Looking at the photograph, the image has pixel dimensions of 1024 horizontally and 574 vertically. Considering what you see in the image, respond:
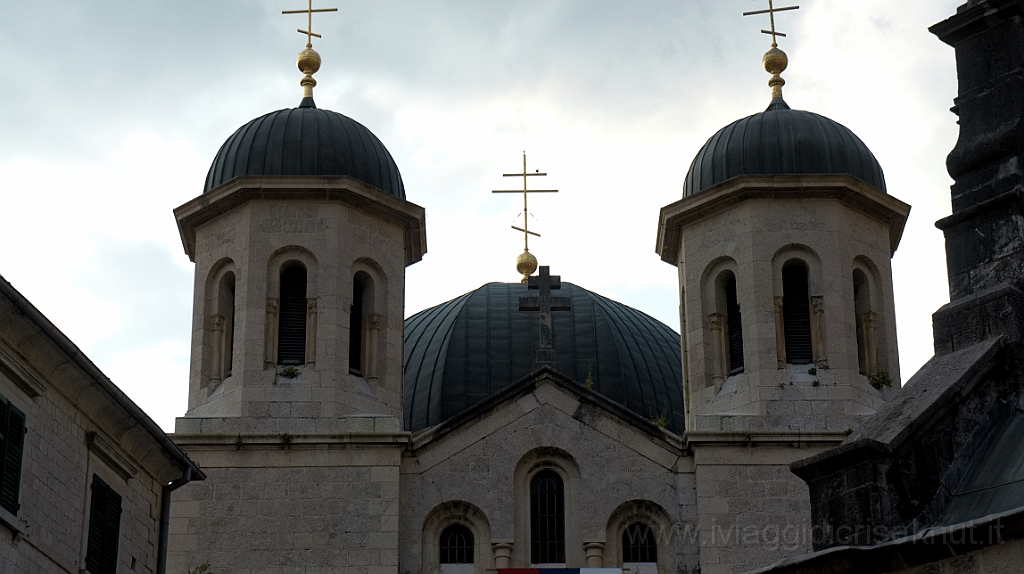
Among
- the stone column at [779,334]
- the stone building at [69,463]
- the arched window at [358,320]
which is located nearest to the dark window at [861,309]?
the stone column at [779,334]

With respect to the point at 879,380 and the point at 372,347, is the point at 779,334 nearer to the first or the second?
the point at 879,380

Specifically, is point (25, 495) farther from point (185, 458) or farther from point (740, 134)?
point (740, 134)

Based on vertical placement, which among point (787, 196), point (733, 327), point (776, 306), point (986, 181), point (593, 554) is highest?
point (787, 196)

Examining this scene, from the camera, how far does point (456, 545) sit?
29.7m

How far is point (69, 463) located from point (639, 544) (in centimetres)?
1050

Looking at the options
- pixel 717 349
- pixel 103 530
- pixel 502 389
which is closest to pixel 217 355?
pixel 502 389

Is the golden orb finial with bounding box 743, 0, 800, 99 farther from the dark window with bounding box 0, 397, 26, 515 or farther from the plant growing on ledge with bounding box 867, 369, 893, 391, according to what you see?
the dark window with bounding box 0, 397, 26, 515

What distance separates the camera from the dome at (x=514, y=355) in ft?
126

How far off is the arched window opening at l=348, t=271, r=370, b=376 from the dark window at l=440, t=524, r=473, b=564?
3242 mm

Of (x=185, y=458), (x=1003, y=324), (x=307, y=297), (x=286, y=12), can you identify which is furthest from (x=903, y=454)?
(x=286, y=12)

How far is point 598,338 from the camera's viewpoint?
40.5 meters

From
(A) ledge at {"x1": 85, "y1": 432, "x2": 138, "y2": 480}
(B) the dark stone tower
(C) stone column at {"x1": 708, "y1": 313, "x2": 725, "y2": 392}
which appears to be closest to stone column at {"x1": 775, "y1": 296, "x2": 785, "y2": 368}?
(C) stone column at {"x1": 708, "y1": 313, "x2": 725, "y2": 392}

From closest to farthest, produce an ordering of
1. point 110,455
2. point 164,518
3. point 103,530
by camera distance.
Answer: point 103,530 < point 110,455 < point 164,518

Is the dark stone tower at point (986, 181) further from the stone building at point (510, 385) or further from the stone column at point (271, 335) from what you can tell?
the stone column at point (271, 335)
